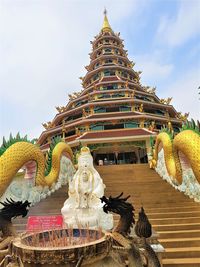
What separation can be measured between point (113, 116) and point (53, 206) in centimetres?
1033

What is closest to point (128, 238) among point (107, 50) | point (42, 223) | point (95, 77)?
point (42, 223)

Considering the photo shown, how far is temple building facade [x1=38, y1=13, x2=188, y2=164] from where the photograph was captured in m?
15.7

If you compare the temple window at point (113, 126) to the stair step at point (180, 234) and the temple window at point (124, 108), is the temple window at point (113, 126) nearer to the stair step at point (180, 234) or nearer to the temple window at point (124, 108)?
the temple window at point (124, 108)

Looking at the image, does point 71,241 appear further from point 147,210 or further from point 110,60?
point 110,60

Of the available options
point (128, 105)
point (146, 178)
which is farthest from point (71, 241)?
point (128, 105)

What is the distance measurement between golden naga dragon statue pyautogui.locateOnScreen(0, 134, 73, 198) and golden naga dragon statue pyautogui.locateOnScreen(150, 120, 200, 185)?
426 cm

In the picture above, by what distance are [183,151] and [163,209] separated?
1703 millimetres

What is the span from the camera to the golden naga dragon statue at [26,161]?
587cm

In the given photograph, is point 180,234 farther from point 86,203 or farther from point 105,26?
point 105,26

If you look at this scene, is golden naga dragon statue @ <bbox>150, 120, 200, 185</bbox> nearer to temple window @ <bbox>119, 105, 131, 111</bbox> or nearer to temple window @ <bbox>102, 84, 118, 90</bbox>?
temple window @ <bbox>119, 105, 131, 111</bbox>

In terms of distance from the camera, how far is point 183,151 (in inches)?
249

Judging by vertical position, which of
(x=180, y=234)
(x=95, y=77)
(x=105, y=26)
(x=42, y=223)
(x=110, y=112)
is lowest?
(x=180, y=234)

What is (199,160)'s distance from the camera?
5.18 metres

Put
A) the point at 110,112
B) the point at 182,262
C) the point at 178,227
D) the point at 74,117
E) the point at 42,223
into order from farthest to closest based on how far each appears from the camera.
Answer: the point at 74,117, the point at 110,112, the point at 178,227, the point at 182,262, the point at 42,223
